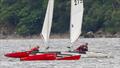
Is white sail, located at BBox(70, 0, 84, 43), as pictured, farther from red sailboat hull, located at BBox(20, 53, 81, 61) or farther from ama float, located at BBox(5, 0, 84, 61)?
red sailboat hull, located at BBox(20, 53, 81, 61)

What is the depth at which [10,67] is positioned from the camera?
73.6 m

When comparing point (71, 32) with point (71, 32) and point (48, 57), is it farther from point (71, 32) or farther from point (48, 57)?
point (48, 57)

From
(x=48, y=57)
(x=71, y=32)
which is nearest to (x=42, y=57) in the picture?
(x=48, y=57)

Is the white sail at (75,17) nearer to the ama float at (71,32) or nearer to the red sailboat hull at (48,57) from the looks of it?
the ama float at (71,32)

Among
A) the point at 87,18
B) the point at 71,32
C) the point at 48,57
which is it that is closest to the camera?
the point at 71,32

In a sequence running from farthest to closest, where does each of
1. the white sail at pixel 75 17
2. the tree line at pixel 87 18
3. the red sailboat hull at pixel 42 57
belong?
the tree line at pixel 87 18 → the red sailboat hull at pixel 42 57 → the white sail at pixel 75 17

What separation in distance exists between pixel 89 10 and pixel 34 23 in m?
15.7

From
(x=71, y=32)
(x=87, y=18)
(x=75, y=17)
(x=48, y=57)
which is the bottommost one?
(x=48, y=57)

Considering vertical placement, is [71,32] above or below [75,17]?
below

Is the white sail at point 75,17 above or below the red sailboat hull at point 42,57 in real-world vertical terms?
above

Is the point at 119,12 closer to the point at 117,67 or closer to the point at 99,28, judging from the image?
the point at 99,28

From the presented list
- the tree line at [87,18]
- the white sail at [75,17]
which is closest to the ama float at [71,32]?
A: the white sail at [75,17]

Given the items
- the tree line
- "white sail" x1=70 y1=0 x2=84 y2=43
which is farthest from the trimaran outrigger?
→ the tree line

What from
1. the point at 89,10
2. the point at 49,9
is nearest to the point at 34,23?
the point at 89,10
